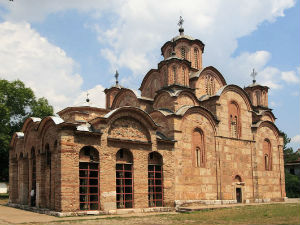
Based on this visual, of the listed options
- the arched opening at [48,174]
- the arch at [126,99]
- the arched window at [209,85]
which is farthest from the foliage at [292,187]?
the arched opening at [48,174]

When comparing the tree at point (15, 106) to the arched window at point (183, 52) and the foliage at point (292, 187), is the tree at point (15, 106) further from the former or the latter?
the foliage at point (292, 187)

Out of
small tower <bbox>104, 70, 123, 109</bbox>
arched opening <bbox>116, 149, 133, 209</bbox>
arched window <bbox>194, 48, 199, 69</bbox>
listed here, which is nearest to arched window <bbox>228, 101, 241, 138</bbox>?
arched window <bbox>194, 48, 199, 69</bbox>

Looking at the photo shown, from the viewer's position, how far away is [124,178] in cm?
1764

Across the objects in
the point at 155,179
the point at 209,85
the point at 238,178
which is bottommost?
the point at 238,178

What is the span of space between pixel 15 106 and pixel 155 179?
17610 millimetres

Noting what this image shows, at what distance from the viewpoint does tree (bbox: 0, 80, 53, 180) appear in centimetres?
2923

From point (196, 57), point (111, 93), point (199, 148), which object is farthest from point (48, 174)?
point (196, 57)

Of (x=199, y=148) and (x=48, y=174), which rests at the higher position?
(x=199, y=148)

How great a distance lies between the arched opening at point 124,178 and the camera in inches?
699

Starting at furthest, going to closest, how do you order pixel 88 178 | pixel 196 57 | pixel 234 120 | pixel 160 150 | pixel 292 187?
1. pixel 292 187
2. pixel 196 57
3. pixel 234 120
4. pixel 160 150
5. pixel 88 178

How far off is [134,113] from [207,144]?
6.48 metres

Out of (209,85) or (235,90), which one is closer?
(235,90)

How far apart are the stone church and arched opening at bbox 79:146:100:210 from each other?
0.05m

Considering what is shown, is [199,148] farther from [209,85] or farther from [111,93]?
[111,93]
